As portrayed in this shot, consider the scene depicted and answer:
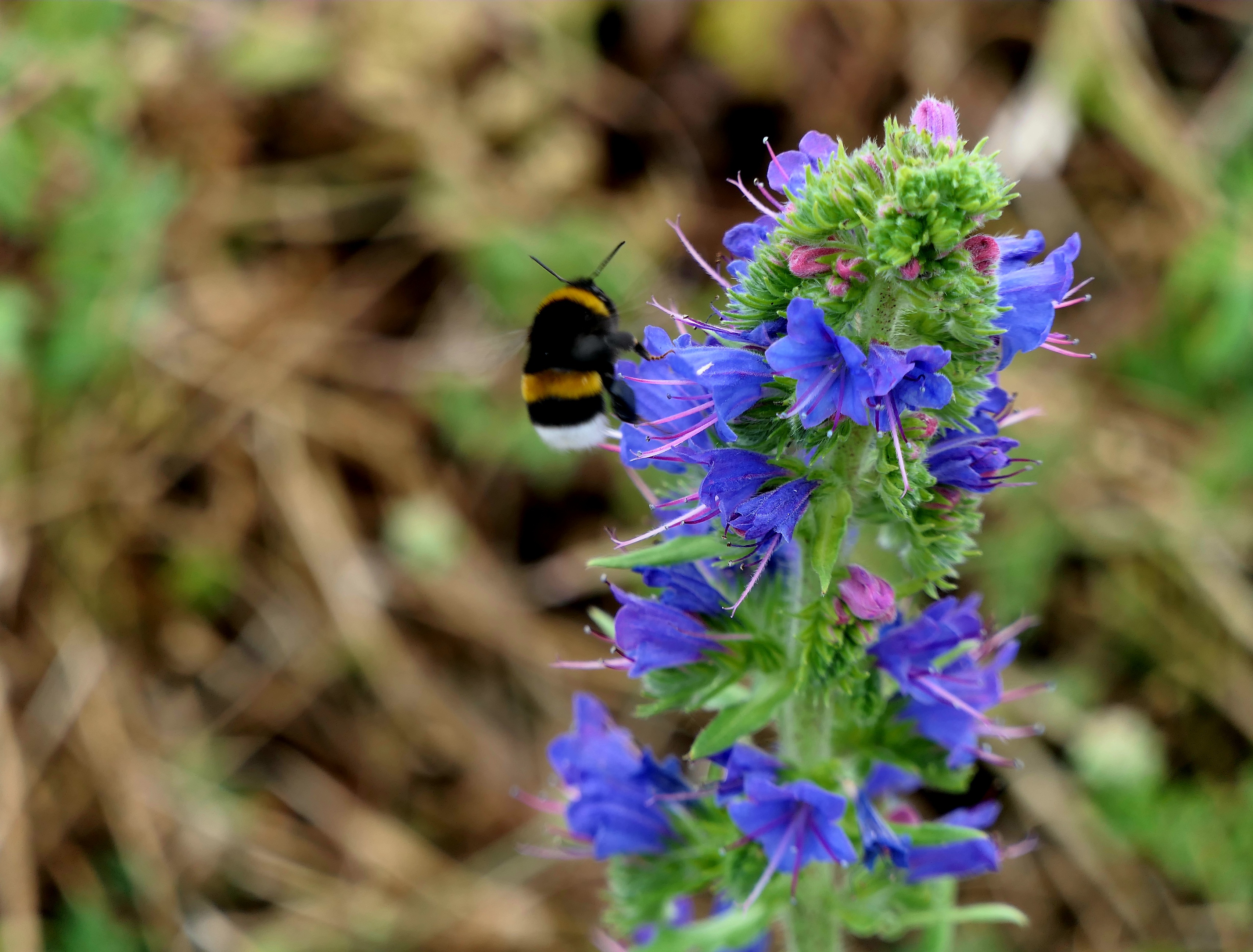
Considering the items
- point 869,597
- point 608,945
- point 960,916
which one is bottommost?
point 608,945

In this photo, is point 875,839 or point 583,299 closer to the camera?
point 875,839

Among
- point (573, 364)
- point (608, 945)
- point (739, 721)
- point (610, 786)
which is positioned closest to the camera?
point (739, 721)

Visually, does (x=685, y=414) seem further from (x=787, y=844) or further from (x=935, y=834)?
(x=935, y=834)

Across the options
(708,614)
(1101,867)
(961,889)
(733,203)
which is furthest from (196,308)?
(1101,867)

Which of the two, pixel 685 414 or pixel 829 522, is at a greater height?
pixel 685 414

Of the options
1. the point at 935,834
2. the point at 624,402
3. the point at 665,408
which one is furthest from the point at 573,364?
the point at 935,834

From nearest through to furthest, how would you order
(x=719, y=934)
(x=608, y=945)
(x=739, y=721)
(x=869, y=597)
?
(x=869, y=597) < (x=739, y=721) < (x=719, y=934) < (x=608, y=945)

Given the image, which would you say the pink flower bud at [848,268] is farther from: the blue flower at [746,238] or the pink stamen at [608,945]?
the pink stamen at [608,945]
